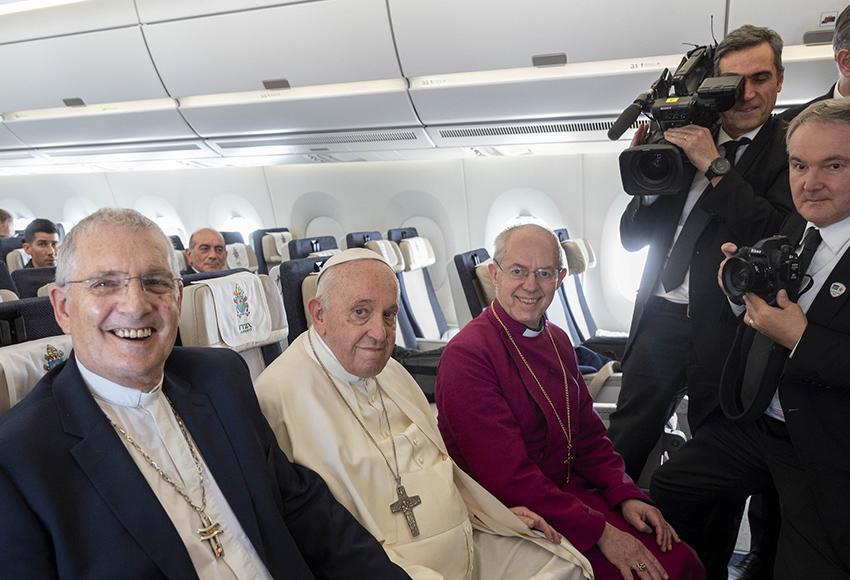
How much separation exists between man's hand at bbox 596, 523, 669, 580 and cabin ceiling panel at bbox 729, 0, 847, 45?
3423 mm

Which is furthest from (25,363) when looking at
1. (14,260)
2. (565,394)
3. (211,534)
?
(14,260)

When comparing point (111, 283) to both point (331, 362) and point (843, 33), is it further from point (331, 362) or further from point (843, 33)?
point (843, 33)

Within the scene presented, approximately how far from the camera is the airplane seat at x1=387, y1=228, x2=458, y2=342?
5.76 metres

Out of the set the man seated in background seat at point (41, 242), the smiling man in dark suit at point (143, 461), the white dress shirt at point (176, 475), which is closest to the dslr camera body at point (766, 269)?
the smiling man in dark suit at point (143, 461)

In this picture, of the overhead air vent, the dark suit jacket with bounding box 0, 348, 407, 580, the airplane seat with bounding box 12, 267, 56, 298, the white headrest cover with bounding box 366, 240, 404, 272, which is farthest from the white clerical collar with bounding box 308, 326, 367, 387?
the overhead air vent

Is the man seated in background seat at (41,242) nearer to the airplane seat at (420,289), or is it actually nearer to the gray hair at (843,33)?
the airplane seat at (420,289)

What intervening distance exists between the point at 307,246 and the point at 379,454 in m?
3.26

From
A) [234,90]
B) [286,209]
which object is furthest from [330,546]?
[286,209]

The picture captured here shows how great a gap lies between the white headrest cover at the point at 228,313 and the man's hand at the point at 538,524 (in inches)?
64.0

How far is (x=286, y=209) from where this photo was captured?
29.6 feet

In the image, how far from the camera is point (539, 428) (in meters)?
2.24

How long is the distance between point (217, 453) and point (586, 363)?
3.28m

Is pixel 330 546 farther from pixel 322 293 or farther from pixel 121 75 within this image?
pixel 121 75

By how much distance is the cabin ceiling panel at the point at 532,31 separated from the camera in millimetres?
3959
